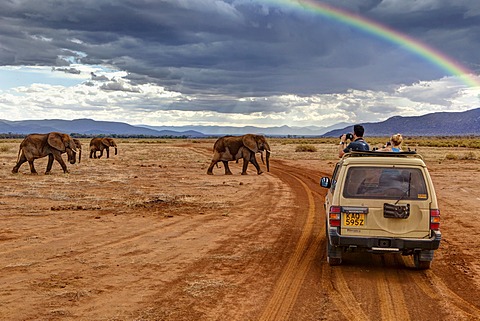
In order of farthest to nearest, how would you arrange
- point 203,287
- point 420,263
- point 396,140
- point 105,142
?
point 105,142, point 396,140, point 420,263, point 203,287

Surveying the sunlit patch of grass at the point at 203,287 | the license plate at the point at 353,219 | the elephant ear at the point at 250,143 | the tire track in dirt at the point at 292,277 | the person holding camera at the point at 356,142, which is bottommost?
the tire track in dirt at the point at 292,277

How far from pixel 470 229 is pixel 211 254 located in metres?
6.84

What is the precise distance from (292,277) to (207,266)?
4.99 feet

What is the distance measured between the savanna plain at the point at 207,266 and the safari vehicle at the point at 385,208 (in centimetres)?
61

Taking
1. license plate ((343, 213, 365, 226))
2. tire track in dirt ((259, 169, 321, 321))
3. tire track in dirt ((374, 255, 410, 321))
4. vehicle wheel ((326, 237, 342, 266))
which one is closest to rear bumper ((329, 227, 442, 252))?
license plate ((343, 213, 365, 226))

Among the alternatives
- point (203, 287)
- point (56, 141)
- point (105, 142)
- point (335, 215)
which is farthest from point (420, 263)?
point (105, 142)

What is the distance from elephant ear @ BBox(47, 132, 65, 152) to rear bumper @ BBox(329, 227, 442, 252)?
64.1 feet

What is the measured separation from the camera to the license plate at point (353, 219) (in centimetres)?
806

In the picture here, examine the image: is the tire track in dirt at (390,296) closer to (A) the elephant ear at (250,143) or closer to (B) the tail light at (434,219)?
(B) the tail light at (434,219)

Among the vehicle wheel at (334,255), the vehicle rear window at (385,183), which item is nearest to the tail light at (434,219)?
the vehicle rear window at (385,183)

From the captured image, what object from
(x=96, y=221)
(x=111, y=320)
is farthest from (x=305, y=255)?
(x=96, y=221)

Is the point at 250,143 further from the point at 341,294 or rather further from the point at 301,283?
the point at 341,294

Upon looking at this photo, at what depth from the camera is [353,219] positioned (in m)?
8.09

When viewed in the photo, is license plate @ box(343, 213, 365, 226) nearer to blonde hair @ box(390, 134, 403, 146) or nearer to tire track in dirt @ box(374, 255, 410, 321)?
tire track in dirt @ box(374, 255, 410, 321)
